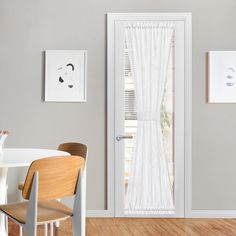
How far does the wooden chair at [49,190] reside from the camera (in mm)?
1925

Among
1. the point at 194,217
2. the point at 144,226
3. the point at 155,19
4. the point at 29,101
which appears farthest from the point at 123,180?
the point at 155,19

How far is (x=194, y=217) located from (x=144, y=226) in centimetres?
63

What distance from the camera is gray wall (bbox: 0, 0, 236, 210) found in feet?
12.5

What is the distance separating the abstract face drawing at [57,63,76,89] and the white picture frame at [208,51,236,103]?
147 cm

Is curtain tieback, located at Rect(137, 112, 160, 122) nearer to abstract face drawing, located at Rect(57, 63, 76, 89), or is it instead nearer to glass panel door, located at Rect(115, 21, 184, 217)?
glass panel door, located at Rect(115, 21, 184, 217)

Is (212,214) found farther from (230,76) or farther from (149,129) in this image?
(230,76)

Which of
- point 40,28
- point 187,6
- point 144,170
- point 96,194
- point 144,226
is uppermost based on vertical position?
point 187,6

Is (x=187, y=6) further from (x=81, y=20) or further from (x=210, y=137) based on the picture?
(x=210, y=137)

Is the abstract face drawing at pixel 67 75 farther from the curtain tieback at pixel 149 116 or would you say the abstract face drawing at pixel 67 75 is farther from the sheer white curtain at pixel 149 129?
the curtain tieback at pixel 149 116

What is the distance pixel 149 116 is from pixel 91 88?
2.29ft

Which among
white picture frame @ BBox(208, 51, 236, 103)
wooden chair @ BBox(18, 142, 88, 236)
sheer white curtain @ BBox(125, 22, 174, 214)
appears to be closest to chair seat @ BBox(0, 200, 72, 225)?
wooden chair @ BBox(18, 142, 88, 236)

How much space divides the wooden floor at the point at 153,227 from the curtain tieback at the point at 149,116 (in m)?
1.08

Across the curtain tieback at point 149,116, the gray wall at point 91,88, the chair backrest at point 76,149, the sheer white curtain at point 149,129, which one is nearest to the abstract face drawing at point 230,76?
the gray wall at point 91,88

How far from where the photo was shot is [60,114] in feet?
12.5
